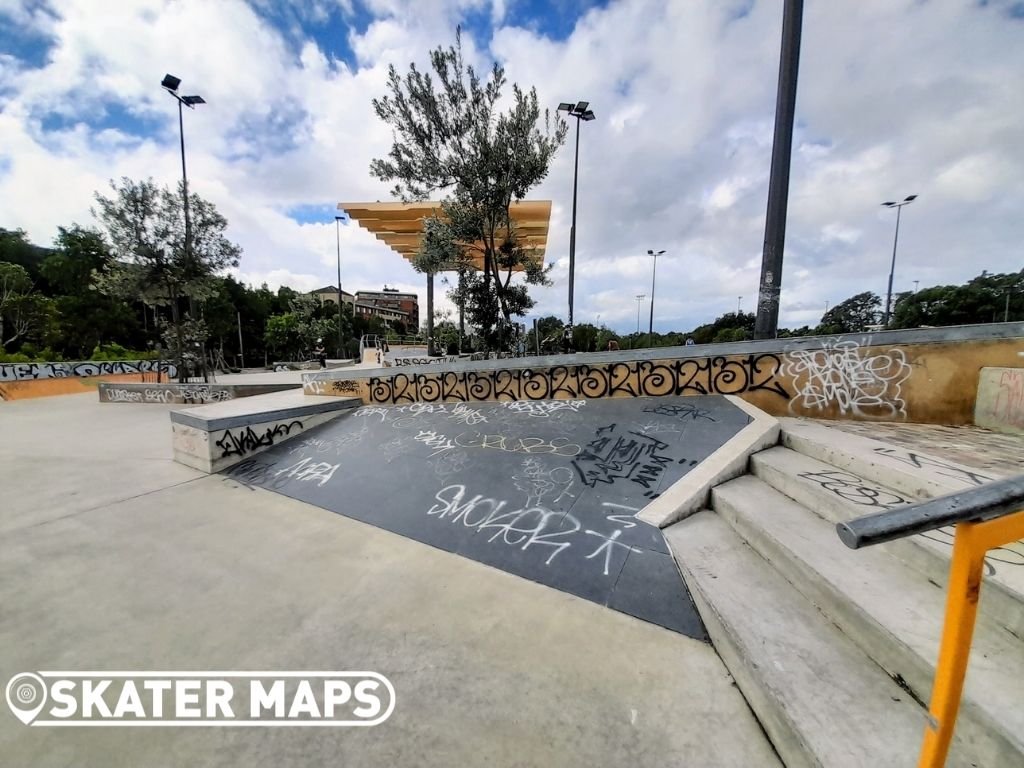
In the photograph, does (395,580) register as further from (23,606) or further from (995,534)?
(995,534)

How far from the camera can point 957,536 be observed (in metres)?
0.98


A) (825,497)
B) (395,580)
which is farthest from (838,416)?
(395,580)

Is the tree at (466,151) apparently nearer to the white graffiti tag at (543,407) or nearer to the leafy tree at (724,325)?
the white graffiti tag at (543,407)

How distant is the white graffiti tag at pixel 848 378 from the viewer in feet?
14.6

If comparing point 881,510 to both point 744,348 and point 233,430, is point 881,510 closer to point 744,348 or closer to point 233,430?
point 744,348

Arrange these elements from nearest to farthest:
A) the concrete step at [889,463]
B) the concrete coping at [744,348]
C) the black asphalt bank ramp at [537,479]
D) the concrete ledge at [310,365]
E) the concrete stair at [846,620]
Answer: the concrete stair at [846,620] → the concrete step at [889,463] → the black asphalt bank ramp at [537,479] → the concrete coping at [744,348] → the concrete ledge at [310,365]

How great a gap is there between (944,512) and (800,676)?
1.27m

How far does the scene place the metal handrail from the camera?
0.99 meters

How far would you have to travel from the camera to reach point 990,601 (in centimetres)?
171

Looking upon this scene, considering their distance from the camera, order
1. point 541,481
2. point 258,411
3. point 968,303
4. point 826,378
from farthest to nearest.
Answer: point 968,303, point 258,411, point 826,378, point 541,481

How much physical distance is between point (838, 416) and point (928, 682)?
400 centimetres

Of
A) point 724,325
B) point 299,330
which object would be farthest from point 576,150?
point 724,325

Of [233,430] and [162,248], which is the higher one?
[162,248]

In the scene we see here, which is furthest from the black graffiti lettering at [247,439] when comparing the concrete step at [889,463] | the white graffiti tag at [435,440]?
the concrete step at [889,463]
